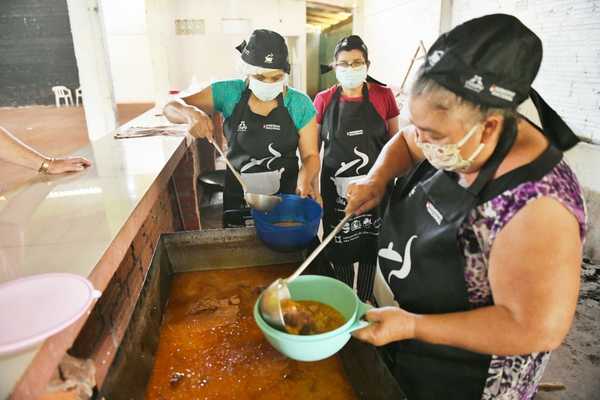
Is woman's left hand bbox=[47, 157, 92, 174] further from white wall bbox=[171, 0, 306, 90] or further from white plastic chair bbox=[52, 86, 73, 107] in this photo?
→ white plastic chair bbox=[52, 86, 73, 107]

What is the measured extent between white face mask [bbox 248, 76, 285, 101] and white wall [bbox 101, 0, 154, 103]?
7089 millimetres

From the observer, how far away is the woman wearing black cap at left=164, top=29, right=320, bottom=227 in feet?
7.49

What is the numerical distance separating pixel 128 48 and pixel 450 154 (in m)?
9.38

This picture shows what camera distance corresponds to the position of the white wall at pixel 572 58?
3051mm

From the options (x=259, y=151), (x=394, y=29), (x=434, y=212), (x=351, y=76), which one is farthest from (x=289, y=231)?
(x=394, y=29)

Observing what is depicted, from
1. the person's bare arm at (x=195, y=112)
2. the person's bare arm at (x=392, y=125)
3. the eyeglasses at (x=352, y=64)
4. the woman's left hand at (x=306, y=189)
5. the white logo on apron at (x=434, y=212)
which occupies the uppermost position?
the eyeglasses at (x=352, y=64)

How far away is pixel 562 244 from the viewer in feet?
2.80

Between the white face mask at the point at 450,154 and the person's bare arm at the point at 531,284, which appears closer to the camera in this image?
the person's bare arm at the point at 531,284

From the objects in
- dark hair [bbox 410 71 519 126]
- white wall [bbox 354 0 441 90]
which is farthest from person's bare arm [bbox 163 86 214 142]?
white wall [bbox 354 0 441 90]

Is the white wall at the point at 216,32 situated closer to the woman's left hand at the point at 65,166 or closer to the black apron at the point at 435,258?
the woman's left hand at the point at 65,166

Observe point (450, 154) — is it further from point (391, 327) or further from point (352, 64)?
point (352, 64)

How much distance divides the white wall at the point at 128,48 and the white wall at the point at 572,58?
24.9 ft

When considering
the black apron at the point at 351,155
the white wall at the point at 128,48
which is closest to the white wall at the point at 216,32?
the white wall at the point at 128,48

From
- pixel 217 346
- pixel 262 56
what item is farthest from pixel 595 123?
pixel 217 346
